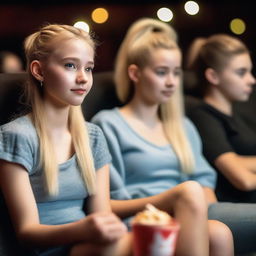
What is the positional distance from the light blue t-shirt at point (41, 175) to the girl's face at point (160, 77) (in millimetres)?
528

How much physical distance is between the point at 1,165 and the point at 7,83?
29 cm

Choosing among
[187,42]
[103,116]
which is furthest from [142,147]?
[187,42]

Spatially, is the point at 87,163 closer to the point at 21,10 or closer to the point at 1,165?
the point at 1,165

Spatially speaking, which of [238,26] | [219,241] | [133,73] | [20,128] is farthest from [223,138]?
[238,26]

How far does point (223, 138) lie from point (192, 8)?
2.21 metres

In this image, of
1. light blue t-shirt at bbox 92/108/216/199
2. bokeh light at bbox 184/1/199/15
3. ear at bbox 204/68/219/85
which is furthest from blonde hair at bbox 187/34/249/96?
bokeh light at bbox 184/1/199/15

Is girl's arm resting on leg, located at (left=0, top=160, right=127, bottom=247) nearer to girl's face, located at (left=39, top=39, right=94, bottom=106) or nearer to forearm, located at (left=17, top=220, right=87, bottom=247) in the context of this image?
forearm, located at (left=17, top=220, right=87, bottom=247)

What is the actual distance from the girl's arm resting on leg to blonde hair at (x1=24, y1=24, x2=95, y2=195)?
0.22 feet

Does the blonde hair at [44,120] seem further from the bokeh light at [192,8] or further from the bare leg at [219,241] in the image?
the bokeh light at [192,8]

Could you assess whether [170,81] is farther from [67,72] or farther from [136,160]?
[67,72]

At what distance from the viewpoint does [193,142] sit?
2232 mm

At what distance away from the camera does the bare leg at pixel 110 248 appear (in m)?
1.38

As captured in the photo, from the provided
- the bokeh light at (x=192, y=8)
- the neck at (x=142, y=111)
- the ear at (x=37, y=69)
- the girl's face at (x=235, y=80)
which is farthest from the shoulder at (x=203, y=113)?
the bokeh light at (x=192, y=8)

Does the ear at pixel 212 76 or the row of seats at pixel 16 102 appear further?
the ear at pixel 212 76
